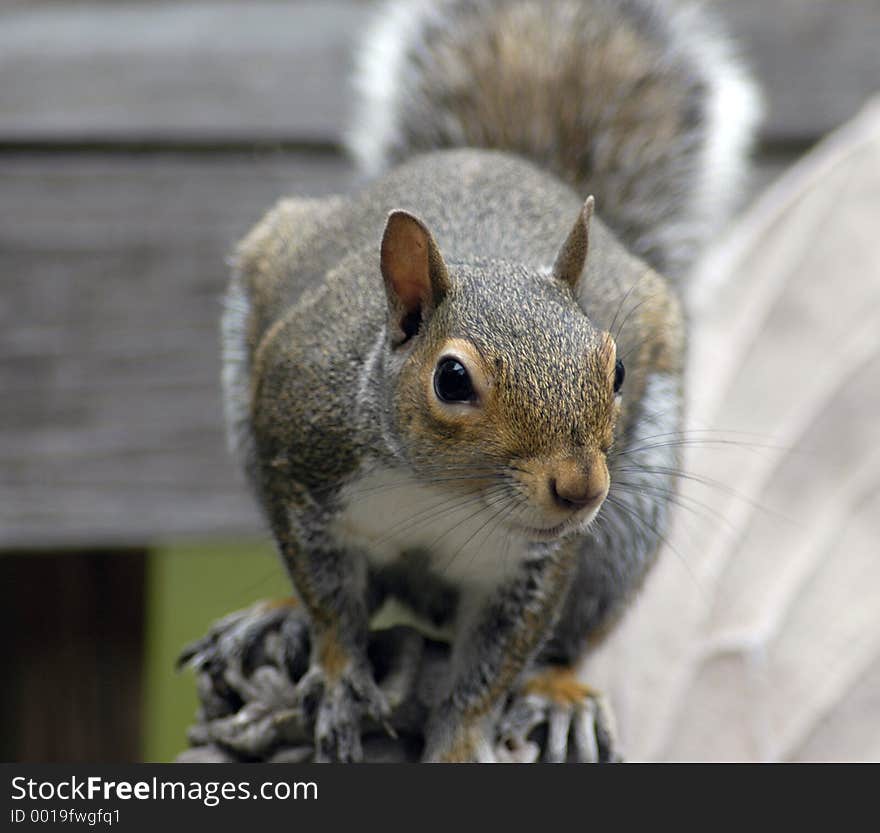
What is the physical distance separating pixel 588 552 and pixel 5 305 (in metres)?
0.88

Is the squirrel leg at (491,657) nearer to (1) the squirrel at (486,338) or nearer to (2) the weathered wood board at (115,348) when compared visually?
(1) the squirrel at (486,338)

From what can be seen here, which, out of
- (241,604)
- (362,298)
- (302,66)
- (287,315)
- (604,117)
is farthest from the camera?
(241,604)

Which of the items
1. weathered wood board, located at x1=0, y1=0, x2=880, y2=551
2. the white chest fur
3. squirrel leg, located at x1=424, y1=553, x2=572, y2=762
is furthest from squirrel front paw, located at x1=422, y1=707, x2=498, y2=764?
weathered wood board, located at x1=0, y1=0, x2=880, y2=551

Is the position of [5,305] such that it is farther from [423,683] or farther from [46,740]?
[423,683]

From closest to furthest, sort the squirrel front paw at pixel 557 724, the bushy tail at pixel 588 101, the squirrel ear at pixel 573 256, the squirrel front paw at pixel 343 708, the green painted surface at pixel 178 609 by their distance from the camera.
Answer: the squirrel ear at pixel 573 256 < the squirrel front paw at pixel 343 708 < the squirrel front paw at pixel 557 724 < the bushy tail at pixel 588 101 < the green painted surface at pixel 178 609

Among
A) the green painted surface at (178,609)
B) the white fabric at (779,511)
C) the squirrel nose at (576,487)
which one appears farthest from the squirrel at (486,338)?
the green painted surface at (178,609)

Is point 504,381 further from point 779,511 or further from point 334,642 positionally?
point 779,511

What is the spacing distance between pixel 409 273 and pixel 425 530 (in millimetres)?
270

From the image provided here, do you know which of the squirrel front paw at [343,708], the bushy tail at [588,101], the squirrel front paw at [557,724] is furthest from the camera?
the bushy tail at [588,101]

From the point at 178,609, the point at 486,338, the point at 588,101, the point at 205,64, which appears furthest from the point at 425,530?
the point at 178,609

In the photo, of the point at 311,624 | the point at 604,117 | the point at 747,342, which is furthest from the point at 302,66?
the point at 311,624

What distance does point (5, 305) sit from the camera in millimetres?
1803

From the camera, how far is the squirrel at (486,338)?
1088mm

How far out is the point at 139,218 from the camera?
183cm
